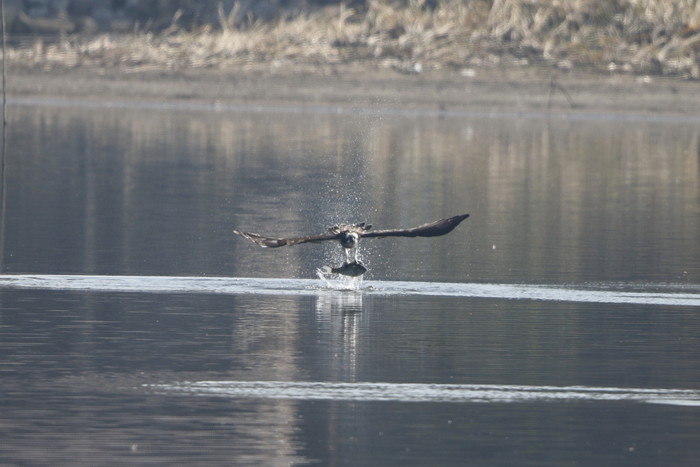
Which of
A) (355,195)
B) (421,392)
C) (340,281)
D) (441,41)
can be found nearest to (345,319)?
(340,281)

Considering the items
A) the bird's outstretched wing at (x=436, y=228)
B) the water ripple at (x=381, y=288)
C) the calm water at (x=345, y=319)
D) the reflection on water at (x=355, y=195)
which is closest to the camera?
the calm water at (x=345, y=319)

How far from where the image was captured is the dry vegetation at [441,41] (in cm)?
4684

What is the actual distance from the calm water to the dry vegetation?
15.5 metres

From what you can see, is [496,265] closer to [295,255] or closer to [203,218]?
[295,255]

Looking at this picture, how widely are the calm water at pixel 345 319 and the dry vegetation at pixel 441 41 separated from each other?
15.5 m

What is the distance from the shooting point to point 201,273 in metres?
18.2

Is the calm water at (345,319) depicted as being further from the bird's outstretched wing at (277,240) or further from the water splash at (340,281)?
the bird's outstretched wing at (277,240)

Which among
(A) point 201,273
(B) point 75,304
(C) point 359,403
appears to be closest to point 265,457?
(C) point 359,403

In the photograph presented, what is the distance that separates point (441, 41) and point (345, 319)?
108ft

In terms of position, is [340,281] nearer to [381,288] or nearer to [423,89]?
[381,288]

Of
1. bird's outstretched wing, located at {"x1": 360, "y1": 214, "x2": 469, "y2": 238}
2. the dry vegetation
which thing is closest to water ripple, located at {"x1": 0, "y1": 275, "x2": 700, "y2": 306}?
bird's outstretched wing, located at {"x1": 360, "y1": 214, "x2": 469, "y2": 238}

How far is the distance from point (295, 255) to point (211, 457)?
9.65 meters

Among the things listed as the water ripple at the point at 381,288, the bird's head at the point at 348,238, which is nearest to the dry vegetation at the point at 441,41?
the water ripple at the point at 381,288

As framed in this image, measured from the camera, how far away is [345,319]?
15.6 m
